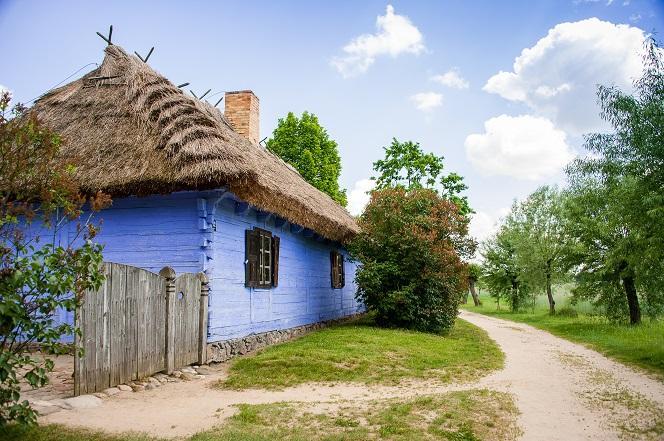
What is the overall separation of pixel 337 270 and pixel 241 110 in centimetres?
615

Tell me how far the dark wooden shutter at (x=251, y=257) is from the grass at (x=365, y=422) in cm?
449

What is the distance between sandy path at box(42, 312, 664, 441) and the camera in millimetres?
5180

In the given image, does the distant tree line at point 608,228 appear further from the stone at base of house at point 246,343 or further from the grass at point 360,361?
the stone at base of house at point 246,343

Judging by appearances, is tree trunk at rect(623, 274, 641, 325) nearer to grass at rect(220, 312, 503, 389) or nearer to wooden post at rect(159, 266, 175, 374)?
grass at rect(220, 312, 503, 389)

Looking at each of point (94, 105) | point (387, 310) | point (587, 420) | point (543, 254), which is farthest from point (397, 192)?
point (543, 254)

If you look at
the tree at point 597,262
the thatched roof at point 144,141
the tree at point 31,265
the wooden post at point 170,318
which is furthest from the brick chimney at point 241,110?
the tree at point 31,265

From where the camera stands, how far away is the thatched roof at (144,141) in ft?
28.2

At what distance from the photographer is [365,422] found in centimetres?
530

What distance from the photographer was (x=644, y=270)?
32.5ft

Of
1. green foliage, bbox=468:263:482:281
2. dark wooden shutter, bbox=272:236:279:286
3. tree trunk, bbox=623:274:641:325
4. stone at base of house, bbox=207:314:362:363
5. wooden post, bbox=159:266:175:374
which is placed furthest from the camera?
tree trunk, bbox=623:274:641:325

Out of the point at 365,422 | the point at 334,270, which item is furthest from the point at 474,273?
the point at 365,422

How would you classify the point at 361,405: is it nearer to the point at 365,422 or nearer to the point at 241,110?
the point at 365,422

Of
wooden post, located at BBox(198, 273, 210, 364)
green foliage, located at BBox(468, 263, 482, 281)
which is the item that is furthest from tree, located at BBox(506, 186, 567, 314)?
wooden post, located at BBox(198, 273, 210, 364)

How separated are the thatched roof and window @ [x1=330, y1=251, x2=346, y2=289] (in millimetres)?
4753
